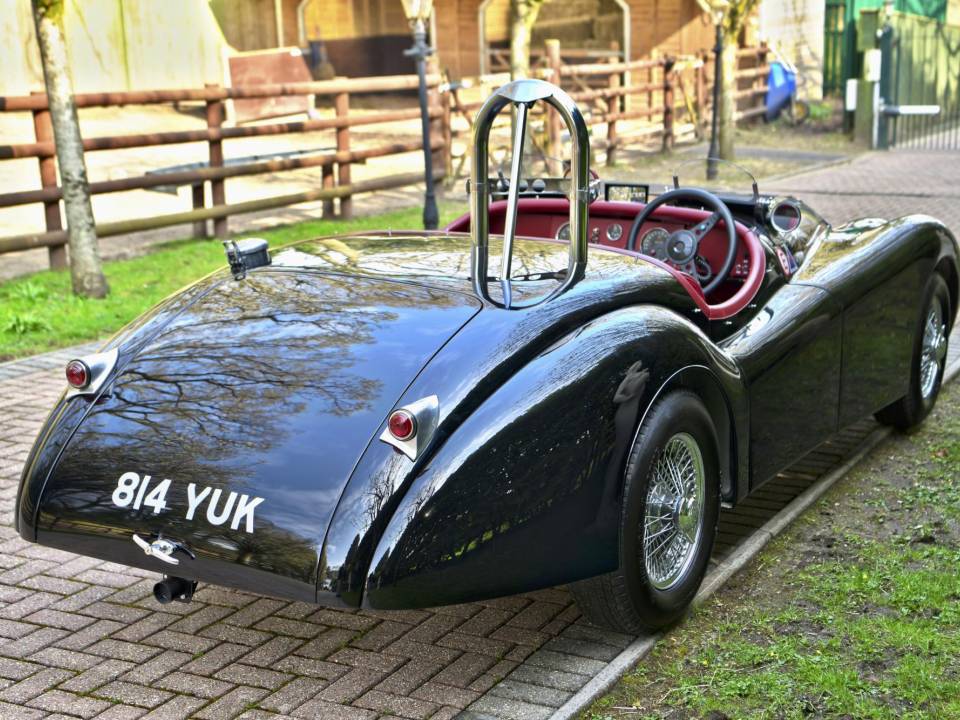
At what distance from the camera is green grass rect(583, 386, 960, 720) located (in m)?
3.66

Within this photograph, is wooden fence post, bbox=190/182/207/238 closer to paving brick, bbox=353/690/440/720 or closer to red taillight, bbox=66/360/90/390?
red taillight, bbox=66/360/90/390

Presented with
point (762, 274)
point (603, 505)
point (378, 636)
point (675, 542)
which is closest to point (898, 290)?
point (762, 274)

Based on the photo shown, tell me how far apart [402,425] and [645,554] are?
952 millimetres

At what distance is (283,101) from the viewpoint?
69.7 ft

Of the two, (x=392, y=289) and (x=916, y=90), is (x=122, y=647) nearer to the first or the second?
(x=392, y=289)

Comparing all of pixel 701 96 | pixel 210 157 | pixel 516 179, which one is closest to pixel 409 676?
pixel 516 179

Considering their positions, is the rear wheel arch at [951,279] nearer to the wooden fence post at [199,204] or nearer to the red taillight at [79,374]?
the red taillight at [79,374]

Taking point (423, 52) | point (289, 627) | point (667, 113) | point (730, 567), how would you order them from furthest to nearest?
point (667, 113)
point (423, 52)
point (730, 567)
point (289, 627)

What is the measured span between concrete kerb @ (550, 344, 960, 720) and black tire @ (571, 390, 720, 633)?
0.10m

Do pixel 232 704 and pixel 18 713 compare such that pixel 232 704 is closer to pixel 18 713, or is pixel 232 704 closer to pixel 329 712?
pixel 329 712

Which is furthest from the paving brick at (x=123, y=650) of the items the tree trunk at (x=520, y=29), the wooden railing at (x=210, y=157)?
the tree trunk at (x=520, y=29)

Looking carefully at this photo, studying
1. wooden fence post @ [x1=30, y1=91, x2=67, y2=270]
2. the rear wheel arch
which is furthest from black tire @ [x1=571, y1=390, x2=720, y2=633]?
wooden fence post @ [x1=30, y1=91, x2=67, y2=270]

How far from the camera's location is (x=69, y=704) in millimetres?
3660

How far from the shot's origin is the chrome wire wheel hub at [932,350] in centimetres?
606
